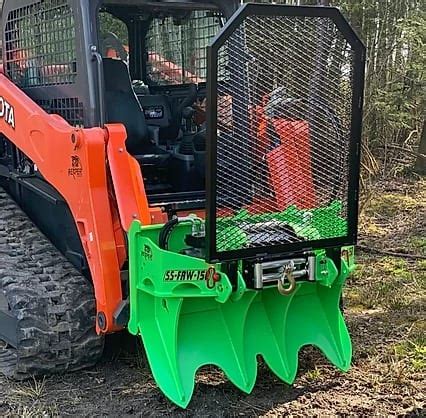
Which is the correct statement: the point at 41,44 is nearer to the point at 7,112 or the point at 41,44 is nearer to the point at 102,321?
the point at 7,112

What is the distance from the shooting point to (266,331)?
407cm

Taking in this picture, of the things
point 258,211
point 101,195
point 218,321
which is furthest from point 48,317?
point 258,211

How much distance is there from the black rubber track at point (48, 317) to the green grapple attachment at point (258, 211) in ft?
1.64

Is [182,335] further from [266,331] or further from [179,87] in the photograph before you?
[179,87]

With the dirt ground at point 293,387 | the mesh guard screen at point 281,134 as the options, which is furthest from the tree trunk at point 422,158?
the mesh guard screen at point 281,134

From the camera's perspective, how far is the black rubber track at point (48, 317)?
411 centimetres

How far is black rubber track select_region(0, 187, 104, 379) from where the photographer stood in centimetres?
411

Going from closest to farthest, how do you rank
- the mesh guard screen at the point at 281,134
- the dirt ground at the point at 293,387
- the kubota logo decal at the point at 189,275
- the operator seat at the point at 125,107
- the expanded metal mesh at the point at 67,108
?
1. the mesh guard screen at the point at 281,134
2. the kubota logo decal at the point at 189,275
3. the dirt ground at the point at 293,387
4. the expanded metal mesh at the point at 67,108
5. the operator seat at the point at 125,107

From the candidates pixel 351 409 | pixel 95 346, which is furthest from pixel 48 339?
pixel 351 409

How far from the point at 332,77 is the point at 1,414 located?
230 centimetres

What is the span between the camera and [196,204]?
424cm

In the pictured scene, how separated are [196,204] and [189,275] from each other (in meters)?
0.69

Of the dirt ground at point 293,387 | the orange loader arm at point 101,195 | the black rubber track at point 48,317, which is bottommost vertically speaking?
the dirt ground at point 293,387

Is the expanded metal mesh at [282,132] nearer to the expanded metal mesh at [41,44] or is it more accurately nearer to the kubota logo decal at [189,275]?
the kubota logo decal at [189,275]
